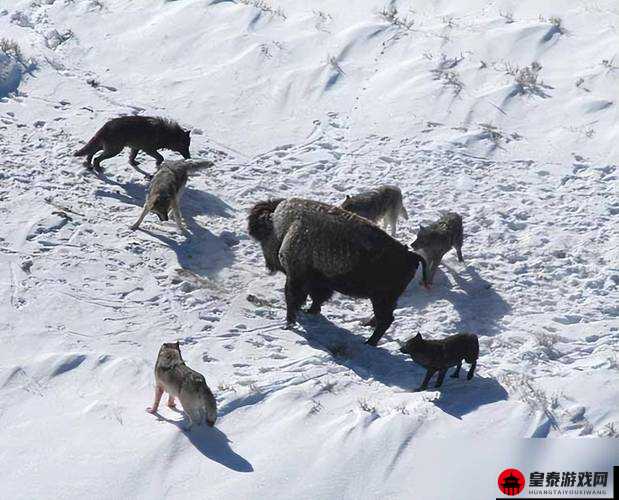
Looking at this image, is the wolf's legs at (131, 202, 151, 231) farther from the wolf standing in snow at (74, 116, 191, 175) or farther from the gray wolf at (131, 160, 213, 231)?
the wolf standing in snow at (74, 116, 191, 175)

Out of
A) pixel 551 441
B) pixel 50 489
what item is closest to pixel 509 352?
pixel 551 441

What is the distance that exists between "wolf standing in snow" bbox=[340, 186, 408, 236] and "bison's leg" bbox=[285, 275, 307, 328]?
77.6 inches

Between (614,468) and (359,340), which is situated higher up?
(614,468)

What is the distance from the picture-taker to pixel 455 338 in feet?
36.2

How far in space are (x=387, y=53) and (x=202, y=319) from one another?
8.60m

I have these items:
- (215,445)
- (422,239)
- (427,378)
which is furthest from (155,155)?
(215,445)

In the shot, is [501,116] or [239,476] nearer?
[239,476]

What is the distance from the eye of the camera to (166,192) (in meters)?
14.8

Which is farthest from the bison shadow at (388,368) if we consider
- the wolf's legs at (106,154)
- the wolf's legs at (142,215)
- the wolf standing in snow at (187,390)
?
the wolf's legs at (106,154)

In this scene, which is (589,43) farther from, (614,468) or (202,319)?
(614,468)

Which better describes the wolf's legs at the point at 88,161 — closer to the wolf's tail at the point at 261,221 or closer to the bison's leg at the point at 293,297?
the wolf's tail at the point at 261,221

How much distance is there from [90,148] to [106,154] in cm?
34

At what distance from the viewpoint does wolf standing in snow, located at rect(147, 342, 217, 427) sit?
10.2 m

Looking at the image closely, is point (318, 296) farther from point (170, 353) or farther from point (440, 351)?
point (170, 353)
